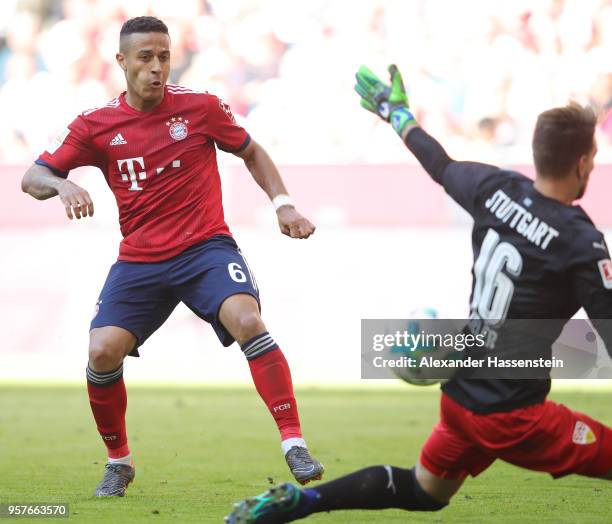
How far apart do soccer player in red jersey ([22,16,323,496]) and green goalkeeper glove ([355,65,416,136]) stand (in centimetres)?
125

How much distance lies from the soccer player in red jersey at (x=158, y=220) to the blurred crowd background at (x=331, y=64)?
9.62 meters

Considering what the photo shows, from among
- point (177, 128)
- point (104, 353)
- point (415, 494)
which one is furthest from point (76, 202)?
point (415, 494)

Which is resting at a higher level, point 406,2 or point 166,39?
point 406,2

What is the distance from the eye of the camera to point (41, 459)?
737cm

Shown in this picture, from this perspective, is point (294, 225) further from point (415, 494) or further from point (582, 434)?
point (582, 434)

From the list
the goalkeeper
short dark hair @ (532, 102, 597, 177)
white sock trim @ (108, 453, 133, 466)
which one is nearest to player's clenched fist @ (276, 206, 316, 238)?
white sock trim @ (108, 453, 133, 466)

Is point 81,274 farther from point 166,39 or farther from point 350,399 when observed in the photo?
point 166,39

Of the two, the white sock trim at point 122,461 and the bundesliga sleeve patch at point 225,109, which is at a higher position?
the bundesliga sleeve patch at point 225,109

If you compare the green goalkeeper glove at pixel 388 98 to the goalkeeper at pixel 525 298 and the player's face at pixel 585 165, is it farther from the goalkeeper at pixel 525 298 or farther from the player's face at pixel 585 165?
the player's face at pixel 585 165

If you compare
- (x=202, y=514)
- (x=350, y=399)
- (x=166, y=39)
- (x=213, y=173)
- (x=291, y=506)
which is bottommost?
(x=350, y=399)

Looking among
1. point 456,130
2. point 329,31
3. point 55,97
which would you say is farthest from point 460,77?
point 55,97

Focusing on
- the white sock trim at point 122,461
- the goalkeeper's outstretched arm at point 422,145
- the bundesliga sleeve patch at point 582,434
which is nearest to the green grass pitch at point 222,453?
the white sock trim at point 122,461

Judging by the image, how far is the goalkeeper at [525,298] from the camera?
13.3ft

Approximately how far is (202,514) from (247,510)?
115 centimetres
